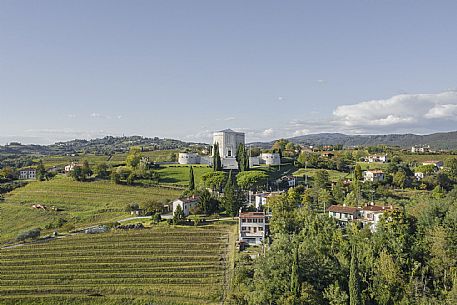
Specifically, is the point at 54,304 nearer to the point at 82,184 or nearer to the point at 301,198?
the point at 301,198

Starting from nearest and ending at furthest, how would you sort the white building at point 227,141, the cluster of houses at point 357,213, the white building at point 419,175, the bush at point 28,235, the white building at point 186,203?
the bush at point 28,235 → the cluster of houses at point 357,213 → the white building at point 186,203 → the white building at point 419,175 → the white building at point 227,141

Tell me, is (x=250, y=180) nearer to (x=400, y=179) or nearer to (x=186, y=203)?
(x=186, y=203)

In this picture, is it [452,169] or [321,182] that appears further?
[452,169]

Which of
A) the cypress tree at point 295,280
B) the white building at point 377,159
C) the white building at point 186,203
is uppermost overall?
the white building at point 377,159

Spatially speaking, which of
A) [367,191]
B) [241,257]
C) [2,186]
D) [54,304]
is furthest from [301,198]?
[2,186]

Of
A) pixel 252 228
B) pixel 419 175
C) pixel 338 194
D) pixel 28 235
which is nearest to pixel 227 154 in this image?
pixel 338 194

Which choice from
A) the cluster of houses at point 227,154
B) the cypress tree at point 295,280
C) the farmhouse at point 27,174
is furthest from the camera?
the cluster of houses at point 227,154

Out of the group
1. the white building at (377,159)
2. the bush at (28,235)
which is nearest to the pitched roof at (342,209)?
the bush at (28,235)

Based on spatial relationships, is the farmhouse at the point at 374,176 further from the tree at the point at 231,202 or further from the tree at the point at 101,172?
the tree at the point at 101,172
